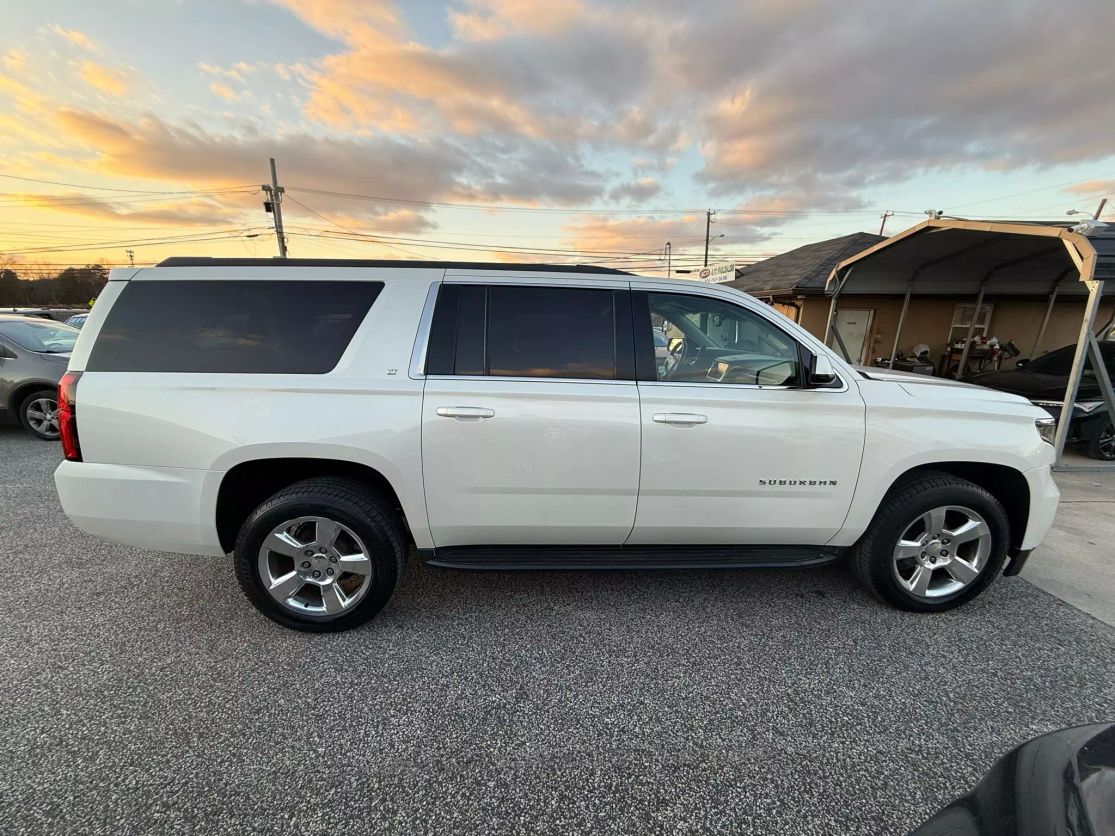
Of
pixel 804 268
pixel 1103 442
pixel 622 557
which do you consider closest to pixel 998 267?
pixel 804 268

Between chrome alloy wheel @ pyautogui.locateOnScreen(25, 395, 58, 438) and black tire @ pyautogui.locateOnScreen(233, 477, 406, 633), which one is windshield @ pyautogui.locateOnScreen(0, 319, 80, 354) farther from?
black tire @ pyautogui.locateOnScreen(233, 477, 406, 633)

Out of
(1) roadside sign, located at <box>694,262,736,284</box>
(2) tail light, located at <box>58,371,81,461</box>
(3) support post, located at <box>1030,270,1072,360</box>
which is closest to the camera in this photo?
(2) tail light, located at <box>58,371,81,461</box>

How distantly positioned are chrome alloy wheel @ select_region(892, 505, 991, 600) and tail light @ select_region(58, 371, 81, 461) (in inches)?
170

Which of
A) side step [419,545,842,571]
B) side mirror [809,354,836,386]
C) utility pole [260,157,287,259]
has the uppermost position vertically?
utility pole [260,157,287,259]

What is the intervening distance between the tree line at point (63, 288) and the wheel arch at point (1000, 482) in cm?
6154

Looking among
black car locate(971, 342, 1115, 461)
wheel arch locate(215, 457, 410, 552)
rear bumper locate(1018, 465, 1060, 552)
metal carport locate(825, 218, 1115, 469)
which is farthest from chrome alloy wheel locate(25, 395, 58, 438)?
black car locate(971, 342, 1115, 461)

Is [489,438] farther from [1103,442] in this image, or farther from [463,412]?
[1103,442]

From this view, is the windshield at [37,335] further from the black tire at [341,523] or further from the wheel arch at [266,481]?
the black tire at [341,523]

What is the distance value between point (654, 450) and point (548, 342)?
2.59ft

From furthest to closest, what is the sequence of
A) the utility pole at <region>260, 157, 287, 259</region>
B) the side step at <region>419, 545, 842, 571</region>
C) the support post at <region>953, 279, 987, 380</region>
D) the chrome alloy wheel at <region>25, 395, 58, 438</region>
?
the utility pole at <region>260, 157, 287, 259</region> → the support post at <region>953, 279, 987, 380</region> → the chrome alloy wheel at <region>25, 395, 58, 438</region> → the side step at <region>419, 545, 842, 571</region>

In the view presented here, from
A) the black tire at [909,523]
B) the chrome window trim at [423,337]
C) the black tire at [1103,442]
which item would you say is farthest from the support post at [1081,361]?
the chrome window trim at [423,337]

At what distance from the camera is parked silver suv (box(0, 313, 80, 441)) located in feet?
20.2

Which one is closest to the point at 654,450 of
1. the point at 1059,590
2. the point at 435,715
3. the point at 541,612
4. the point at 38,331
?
the point at 541,612

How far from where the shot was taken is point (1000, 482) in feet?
9.42
